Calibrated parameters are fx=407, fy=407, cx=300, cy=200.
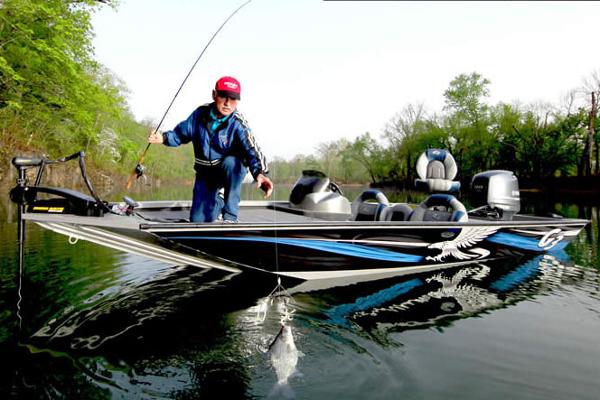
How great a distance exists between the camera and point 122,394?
2.59 meters

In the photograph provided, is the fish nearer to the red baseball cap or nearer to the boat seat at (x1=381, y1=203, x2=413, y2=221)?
the red baseball cap

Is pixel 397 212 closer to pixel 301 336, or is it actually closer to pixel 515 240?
pixel 515 240

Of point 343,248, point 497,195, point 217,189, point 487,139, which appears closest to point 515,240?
point 497,195

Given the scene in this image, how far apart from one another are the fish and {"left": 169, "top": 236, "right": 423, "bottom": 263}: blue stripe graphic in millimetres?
1552

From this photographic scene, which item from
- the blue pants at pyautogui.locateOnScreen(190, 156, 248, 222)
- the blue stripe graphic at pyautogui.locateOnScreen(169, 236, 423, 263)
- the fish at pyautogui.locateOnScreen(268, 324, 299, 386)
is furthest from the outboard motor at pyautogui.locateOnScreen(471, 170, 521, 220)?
the fish at pyautogui.locateOnScreen(268, 324, 299, 386)

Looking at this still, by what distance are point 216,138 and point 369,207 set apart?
11.3ft

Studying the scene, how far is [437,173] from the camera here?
6.79 m

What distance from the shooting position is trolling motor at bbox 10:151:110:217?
3592 mm

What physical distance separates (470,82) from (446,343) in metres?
48.5

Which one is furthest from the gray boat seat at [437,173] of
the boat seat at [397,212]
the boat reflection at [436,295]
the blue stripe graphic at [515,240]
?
the boat reflection at [436,295]

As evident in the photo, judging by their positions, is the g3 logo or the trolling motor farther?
the g3 logo

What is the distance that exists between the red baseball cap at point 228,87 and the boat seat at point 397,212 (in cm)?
334

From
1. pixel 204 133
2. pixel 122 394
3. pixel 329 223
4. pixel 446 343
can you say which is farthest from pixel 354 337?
pixel 204 133

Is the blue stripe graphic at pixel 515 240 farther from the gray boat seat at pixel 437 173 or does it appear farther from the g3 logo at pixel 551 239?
the gray boat seat at pixel 437 173
